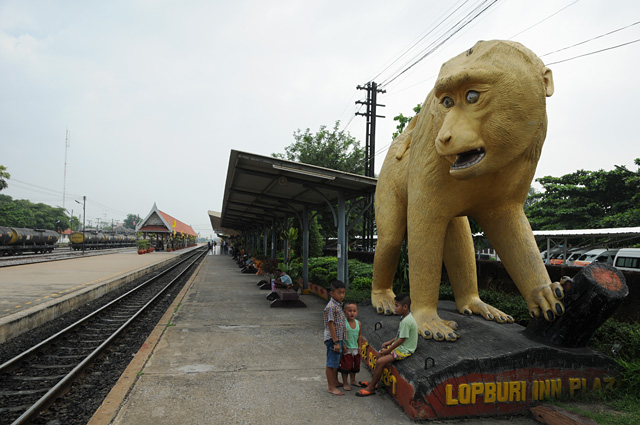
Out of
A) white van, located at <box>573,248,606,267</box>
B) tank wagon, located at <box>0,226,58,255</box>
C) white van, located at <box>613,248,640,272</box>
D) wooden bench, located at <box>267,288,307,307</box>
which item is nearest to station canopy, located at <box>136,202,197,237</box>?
tank wagon, located at <box>0,226,58,255</box>

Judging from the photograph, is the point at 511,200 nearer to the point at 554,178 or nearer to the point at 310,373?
the point at 310,373

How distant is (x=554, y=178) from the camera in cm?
2709

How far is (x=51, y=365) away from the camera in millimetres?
5227

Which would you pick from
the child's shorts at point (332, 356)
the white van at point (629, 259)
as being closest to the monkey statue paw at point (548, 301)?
the child's shorts at point (332, 356)

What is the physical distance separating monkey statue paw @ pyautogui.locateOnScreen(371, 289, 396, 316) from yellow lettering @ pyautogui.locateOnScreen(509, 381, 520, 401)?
6.37 feet

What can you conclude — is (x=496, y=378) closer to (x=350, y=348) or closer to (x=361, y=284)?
(x=350, y=348)

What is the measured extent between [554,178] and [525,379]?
Result: 27.9 m

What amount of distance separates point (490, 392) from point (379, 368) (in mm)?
993

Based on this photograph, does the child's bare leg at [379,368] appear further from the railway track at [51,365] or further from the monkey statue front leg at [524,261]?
the railway track at [51,365]

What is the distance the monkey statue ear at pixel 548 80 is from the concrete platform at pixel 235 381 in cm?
273

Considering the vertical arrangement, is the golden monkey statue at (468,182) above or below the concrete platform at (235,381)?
above

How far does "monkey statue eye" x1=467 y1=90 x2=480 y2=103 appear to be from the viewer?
3.18 meters

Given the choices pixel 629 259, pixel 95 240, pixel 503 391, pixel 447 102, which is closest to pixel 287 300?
pixel 503 391

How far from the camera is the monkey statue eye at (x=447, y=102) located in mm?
3396
